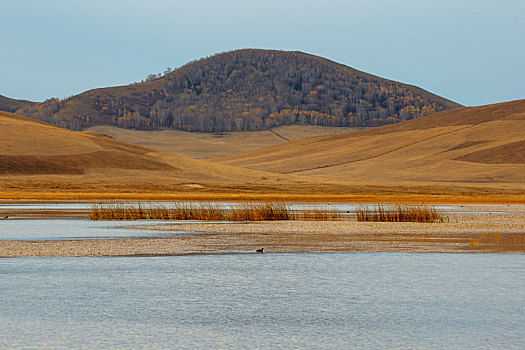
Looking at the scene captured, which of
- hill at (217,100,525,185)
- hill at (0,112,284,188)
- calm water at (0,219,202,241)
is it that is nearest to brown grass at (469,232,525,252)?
calm water at (0,219,202,241)

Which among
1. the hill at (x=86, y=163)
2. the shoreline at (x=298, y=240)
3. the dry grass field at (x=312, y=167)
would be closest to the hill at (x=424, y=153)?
the dry grass field at (x=312, y=167)

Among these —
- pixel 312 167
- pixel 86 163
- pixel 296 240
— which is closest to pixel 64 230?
pixel 296 240

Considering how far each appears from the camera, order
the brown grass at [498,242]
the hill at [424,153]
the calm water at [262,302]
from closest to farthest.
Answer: the calm water at [262,302]
the brown grass at [498,242]
the hill at [424,153]

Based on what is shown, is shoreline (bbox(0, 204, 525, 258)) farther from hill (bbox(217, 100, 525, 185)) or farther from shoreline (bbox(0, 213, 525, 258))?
hill (bbox(217, 100, 525, 185))

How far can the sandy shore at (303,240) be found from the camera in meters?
19.8

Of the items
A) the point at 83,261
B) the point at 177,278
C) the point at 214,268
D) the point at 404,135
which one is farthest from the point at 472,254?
the point at 404,135

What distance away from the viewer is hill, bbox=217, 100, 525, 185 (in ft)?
332

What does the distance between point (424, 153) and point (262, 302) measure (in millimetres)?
111193

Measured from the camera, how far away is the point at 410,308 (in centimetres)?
1190

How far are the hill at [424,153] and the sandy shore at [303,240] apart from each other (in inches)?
2538

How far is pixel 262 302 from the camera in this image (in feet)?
40.7

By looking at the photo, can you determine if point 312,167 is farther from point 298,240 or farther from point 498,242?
point 498,242

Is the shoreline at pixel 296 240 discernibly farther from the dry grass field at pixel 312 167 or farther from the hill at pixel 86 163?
the hill at pixel 86 163

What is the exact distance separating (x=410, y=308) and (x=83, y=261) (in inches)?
338
